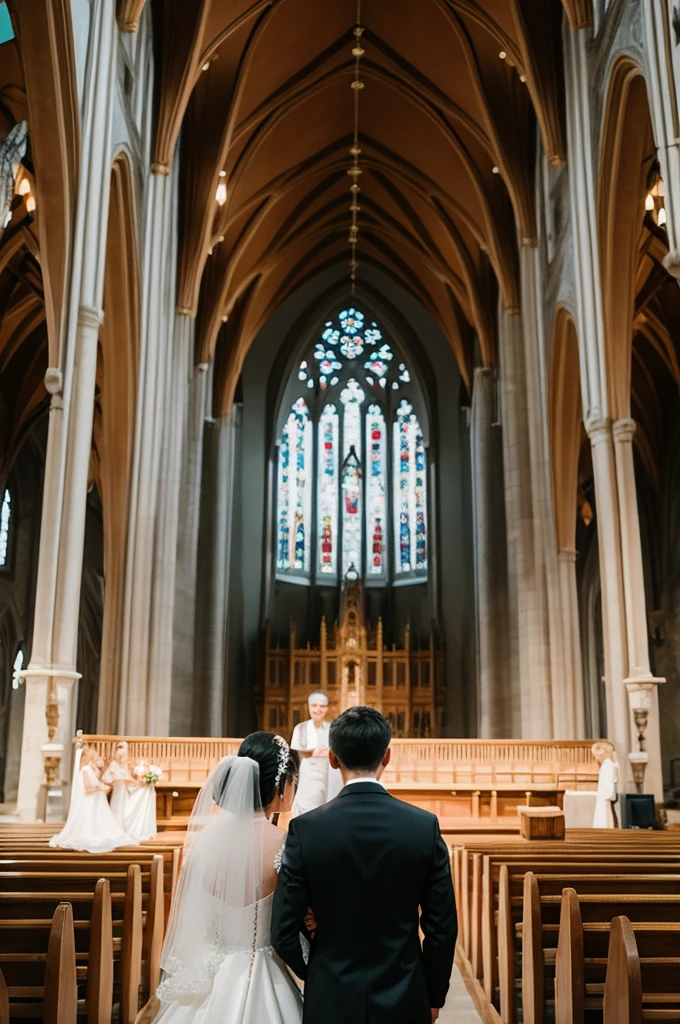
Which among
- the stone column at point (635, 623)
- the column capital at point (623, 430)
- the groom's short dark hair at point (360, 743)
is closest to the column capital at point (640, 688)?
the stone column at point (635, 623)

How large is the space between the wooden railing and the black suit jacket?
1064 centimetres

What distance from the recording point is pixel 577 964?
3.35 metres

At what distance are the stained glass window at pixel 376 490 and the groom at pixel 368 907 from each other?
26.1 meters

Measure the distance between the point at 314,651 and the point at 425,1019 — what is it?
917 inches

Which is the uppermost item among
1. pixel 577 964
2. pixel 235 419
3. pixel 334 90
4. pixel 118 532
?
pixel 334 90

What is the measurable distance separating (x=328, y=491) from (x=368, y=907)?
26647mm

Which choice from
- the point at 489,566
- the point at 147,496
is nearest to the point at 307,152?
the point at 489,566

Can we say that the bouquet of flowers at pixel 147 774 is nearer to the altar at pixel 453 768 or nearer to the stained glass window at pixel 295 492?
the altar at pixel 453 768

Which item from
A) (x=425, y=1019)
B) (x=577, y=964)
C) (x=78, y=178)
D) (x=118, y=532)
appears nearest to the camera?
(x=425, y=1019)

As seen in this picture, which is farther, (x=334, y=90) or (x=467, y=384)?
(x=467, y=384)

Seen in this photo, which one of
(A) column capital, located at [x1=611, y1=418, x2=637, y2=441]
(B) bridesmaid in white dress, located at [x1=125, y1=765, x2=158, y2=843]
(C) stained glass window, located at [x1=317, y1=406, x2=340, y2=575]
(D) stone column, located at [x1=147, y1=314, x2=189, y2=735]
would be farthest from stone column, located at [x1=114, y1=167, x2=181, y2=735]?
(C) stained glass window, located at [x1=317, y1=406, x2=340, y2=575]

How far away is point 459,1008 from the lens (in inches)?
194

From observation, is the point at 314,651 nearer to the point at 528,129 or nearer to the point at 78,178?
the point at 528,129

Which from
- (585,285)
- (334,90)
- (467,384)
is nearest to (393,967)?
(585,285)
